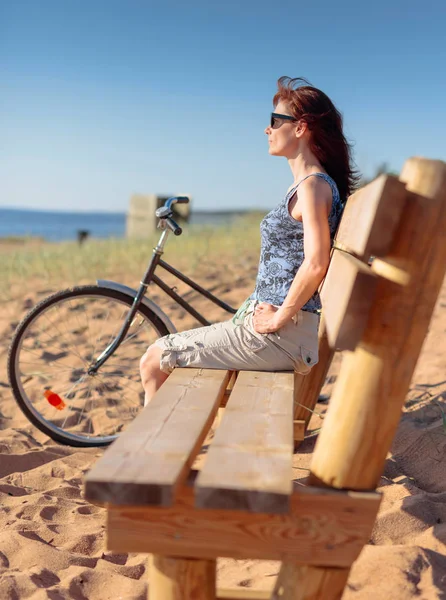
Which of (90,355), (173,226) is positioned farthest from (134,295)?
(90,355)

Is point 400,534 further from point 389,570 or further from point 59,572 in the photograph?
point 59,572

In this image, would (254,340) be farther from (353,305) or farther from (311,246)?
(353,305)

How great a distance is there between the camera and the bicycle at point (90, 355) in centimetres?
365

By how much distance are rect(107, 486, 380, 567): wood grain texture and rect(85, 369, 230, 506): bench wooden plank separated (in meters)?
0.12

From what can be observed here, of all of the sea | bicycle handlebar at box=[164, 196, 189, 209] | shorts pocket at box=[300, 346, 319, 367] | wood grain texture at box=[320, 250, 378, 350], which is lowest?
the sea

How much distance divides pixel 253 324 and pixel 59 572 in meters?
1.14

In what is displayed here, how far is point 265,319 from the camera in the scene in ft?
8.44

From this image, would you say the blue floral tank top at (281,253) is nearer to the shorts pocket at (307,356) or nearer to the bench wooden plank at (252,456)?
the shorts pocket at (307,356)

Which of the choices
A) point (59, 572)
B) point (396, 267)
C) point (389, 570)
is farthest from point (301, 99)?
point (59, 572)

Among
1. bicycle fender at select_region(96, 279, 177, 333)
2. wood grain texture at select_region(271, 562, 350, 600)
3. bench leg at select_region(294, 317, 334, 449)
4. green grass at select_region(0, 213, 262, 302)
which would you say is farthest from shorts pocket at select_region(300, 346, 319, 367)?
green grass at select_region(0, 213, 262, 302)

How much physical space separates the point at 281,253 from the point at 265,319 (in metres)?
0.30

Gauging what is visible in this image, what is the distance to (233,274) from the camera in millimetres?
6816

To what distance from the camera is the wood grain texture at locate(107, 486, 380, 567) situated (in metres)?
1.65

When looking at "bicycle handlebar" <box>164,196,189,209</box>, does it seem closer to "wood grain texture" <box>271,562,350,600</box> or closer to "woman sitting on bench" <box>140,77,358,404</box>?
"woman sitting on bench" <box>140,77,358,404</box>
